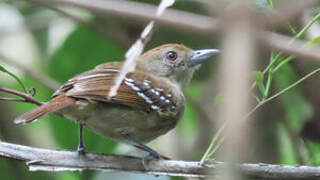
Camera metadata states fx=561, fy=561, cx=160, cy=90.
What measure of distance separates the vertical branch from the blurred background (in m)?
2.49

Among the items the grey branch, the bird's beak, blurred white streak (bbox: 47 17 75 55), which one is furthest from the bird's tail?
blurred white streak (bbox: 47 17 75 55)

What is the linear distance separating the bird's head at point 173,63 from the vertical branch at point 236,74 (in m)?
3.09

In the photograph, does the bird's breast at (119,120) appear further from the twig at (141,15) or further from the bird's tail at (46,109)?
the twig at (141,15)

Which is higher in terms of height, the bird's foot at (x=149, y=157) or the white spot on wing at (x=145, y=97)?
the white spot on wing at (x=145, y=97)

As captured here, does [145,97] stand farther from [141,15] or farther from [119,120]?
[141,15]

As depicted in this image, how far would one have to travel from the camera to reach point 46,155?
226 cm

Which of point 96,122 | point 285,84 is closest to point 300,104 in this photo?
point 285,84

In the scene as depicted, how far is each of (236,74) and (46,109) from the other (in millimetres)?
2010

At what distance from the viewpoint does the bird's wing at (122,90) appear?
9.10ft

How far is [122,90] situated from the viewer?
9.59 feet

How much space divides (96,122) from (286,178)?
1.07 meters

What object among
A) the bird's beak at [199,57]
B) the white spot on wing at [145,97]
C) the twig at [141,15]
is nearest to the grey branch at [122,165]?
the white spot on wing at [145,97]

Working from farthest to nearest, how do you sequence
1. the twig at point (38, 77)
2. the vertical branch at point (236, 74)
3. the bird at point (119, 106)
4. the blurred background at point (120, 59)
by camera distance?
the twig at point (38, 77) → the blurred background at point (120, 59) → the bird at point (119, 106) → the vertical branch at point (236, 74)

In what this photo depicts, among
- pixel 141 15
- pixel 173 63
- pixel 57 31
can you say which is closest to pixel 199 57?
pixel 173 63
